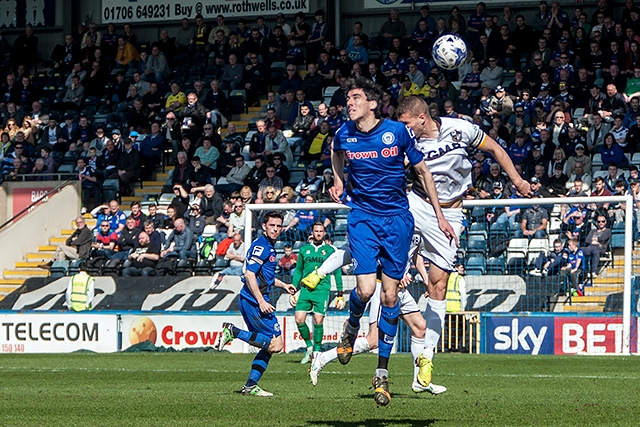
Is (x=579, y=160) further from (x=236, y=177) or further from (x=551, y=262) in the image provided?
(x=236, y=177)

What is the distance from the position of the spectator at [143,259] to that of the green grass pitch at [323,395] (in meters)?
6.97

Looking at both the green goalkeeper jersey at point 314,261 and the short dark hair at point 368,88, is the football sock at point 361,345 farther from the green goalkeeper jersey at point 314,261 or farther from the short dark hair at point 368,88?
the green goalkeeper jersey at point 314,261

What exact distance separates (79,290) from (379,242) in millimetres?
14730

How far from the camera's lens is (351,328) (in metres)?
9.27

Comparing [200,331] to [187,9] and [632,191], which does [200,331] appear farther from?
[187,9]

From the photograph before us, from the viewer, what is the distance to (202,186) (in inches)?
1004

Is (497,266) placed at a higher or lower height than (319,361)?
higher

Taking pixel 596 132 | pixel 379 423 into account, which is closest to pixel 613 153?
pixel 596 132

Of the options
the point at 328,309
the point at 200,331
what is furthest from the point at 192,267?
the point at 328,309

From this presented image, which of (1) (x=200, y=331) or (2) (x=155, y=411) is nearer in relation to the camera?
(2) (x=155, y=411)

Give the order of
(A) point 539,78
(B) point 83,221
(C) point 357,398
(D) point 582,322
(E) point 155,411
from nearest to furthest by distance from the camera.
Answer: (E) point 155,411 → (C) point 357,398 → (D) point 582,322 → (A) point 539,78 → (B) point 83,221

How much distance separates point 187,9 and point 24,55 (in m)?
5.11

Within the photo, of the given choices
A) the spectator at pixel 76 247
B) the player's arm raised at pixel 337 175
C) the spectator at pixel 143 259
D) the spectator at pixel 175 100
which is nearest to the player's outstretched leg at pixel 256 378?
the player's arm raised at pixel 337 175

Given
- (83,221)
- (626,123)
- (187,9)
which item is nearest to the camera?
(626,123)
